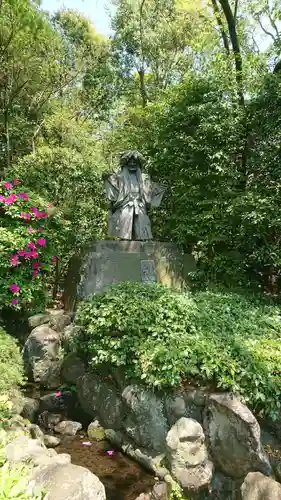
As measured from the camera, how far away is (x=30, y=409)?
16.0ft

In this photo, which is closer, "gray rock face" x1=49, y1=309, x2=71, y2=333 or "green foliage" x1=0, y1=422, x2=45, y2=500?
"green foliage" x1=0, y1=422, x2=45, y2=500

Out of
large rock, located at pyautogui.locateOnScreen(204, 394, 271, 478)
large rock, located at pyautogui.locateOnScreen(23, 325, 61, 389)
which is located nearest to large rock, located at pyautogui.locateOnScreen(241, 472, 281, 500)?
large rock, located at pyautogui.locateOnScreen(204, 394, 271, 478)

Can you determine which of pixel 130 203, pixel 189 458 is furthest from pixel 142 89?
pixel 189 458

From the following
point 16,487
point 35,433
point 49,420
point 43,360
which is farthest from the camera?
point 43,360

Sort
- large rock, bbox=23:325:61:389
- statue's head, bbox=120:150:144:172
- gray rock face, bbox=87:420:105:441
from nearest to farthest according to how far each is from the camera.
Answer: gray rock face, bbox=87:420:105:441 → large rock, bbox=23:325:61:389 → statue's head, bbox=120:150:144:172

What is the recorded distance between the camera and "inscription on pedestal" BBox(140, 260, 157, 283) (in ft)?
22.9

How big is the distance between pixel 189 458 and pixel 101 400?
1721 mm

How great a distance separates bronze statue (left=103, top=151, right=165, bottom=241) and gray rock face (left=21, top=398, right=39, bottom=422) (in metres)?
3.38

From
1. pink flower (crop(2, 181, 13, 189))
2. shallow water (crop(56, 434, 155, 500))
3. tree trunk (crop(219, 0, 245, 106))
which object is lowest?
shallow water (crop(56, 434, 155, 500))

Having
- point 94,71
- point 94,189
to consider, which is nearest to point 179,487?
point 94,189

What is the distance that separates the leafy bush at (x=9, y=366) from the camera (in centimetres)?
396

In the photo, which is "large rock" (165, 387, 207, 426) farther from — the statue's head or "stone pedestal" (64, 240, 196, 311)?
the statue's head

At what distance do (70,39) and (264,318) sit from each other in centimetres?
1664

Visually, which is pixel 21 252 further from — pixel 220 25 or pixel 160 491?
pixel 220 25
